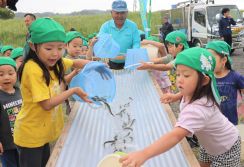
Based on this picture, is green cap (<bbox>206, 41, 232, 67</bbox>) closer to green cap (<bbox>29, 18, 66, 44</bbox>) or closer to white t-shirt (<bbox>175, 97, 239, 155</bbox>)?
white t-shirt (<bbox>175, 97, 239, 155</bbox>)

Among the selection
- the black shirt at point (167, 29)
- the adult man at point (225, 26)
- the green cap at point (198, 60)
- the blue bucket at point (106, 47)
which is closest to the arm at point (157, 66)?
the blue bucket at point (106, 47)

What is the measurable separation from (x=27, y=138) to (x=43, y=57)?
0.56 metres

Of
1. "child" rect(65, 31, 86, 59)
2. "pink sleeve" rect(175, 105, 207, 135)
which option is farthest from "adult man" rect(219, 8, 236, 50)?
"pink sleeve" rect(175, 105, 207, 135)

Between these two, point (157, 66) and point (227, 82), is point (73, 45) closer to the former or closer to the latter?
point (157, 66)

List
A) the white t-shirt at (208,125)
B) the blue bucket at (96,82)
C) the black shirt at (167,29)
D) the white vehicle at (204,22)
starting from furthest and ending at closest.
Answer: the black shirt at (167,29) < the white vehicle at (204,22) < the blue bucket at (96,82) < the white t-shirt at (208,125)

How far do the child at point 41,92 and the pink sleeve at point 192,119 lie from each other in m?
0.79

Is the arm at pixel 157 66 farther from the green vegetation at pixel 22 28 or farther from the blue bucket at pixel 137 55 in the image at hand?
the green vegetation at pixel 22 28

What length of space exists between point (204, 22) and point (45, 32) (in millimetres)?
11223

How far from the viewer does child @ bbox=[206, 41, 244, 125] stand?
8.71ft

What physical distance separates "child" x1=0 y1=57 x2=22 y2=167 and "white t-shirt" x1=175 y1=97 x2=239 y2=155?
1.48m

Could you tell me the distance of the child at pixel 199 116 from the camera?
154 cm

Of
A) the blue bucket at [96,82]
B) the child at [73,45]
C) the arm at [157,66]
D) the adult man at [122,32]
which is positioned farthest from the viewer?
the adult man at [122,32]

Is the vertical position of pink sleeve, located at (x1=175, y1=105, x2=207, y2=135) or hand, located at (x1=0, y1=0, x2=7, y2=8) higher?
hand, located at (x1=0, y1=0, x2=7, y2=8)

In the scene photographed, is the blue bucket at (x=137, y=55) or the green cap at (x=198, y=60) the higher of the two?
the green cap at (x=198, y=60)
